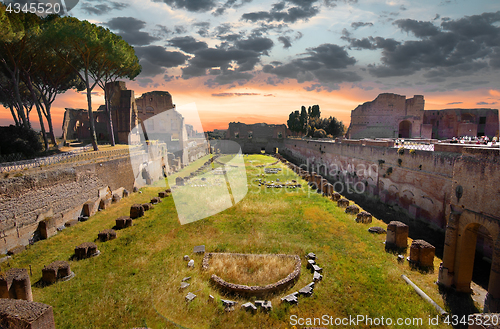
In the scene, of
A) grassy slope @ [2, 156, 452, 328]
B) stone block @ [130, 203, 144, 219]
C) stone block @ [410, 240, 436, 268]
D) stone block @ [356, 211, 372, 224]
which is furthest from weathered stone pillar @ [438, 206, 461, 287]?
stone block @ [130, 203, 144, 219]

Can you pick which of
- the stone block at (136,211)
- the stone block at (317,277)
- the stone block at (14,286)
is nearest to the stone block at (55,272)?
the stone block at (14,286)

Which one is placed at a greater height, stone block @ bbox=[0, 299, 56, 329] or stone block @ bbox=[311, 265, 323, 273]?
stone block @ bbox=[0, 299, 56, 329]

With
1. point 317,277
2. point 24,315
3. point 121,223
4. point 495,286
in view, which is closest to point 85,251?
point 121,223

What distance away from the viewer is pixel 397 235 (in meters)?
8.27

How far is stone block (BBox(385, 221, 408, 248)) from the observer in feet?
27.0

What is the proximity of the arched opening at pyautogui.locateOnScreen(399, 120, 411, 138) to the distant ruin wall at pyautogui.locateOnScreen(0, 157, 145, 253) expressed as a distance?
34.8m

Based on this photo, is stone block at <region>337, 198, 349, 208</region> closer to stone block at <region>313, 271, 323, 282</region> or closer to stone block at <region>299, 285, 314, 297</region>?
stone block at <region>313, 271, 323, 282</region>

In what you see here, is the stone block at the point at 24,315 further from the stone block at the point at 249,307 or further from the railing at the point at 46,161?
the railing at the point at 46,161

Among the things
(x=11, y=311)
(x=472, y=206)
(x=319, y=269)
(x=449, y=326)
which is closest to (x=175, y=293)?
(x=11, y=311)

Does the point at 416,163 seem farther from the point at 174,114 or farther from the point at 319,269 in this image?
the point at 174,114

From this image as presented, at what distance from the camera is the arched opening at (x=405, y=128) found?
1294 inches

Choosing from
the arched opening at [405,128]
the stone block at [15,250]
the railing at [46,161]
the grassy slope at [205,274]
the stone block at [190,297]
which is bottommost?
the stone block at [15,250]

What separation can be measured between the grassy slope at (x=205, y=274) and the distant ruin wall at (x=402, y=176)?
344 centimetres

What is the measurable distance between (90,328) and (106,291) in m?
1.20
